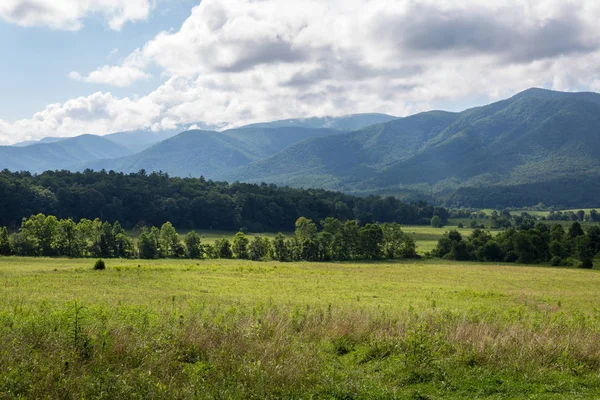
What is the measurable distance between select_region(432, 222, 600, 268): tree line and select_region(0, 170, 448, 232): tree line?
71.1 m

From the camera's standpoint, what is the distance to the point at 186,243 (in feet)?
272

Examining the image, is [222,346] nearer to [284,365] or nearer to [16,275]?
[284,365]

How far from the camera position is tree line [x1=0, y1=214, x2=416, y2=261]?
7638 cm

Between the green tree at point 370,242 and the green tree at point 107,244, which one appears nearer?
the green tree at point 107,244

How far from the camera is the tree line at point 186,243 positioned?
76375 mm

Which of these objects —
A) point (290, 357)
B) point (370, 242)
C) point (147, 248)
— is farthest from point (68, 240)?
point (290, 357)

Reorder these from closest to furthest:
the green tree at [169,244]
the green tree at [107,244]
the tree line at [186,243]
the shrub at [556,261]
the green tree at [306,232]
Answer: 1. the tree line at [186,243]
2. the green tree at [107,244]
3. the green tree at [169,244]
4. the shrub at [556,261]
5. the green tree at [306,232]

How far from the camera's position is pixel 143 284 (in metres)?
35.6

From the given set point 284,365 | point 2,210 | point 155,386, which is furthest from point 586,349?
point 2,210

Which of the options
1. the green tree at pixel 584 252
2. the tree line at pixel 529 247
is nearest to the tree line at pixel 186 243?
the tree line at pixel 529 247

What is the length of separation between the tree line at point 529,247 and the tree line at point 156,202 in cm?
7112

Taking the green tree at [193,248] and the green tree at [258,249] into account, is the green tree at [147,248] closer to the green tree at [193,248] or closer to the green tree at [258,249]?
the green tree at [193,248]

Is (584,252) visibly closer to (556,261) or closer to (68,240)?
(556,261)

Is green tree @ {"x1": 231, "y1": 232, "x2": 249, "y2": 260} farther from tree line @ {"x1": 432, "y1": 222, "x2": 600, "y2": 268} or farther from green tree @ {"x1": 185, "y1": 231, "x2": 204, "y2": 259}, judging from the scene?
tree line @ {"x1": 432, "y1": 222, "x2": 600, "y2": 268}
